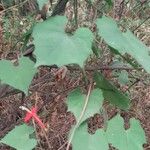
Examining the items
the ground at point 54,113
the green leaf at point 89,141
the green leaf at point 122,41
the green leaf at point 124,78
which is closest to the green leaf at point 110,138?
the green leaf at point 89,141

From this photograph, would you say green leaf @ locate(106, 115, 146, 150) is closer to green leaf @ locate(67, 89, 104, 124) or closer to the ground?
green leaf @ locate(67, 89, 104, 124)

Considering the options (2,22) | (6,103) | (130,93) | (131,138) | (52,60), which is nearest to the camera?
(52,60)

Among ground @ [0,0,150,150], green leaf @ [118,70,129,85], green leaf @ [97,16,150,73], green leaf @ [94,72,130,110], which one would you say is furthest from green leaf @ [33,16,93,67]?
ground @ [0,0,150,150]

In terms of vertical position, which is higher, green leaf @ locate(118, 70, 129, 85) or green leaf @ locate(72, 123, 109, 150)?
green leaf @ locate(72, 123, 109, 150)

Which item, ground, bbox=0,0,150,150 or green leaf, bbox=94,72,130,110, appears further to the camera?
ground, bbox=0,0,150,150

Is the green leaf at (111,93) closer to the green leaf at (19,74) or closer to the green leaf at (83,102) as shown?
the green leaf at (83,102)

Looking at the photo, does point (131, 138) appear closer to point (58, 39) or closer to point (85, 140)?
point (85, 140)

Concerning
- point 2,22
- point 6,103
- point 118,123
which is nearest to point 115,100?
point 118,123
